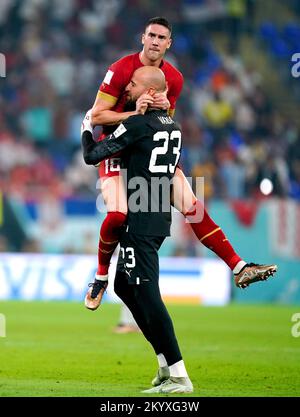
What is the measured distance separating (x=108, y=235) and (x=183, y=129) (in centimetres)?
1471

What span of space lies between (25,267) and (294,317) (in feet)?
16.5

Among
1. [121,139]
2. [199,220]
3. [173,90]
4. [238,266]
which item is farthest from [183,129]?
[121,139]

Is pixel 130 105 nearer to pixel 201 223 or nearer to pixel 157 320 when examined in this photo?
pixel 201 223

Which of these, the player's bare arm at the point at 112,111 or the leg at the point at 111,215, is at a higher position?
the player's bare arm at the point at 112,111

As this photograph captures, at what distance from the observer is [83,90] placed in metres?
24.3

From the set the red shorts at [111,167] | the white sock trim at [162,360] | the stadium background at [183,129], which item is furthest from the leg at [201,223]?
the stadium background at [183,129]

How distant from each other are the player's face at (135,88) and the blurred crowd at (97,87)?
11646 mm

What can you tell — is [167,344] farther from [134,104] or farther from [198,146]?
[198,146]

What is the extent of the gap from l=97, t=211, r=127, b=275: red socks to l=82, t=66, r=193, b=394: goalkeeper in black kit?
0.28 feet

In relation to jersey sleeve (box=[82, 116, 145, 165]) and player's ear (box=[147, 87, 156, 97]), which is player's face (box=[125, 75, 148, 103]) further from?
jersey sleeve (box=[82, 116, 145, 165])

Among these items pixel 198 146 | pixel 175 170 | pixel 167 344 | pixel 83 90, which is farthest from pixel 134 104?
pixel 83 90

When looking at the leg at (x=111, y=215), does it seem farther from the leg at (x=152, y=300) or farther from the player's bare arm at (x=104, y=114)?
the player's bare arm at (x=104, y=114)

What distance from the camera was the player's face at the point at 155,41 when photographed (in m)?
9.02

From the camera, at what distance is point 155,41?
9.02 m
